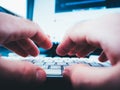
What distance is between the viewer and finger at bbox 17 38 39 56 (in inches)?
17.4

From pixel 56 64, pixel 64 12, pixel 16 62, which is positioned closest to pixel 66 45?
pixel 56 64

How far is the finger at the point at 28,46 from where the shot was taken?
44 centimetres

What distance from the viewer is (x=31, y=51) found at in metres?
0.49

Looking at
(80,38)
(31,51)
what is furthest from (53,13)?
(80,38)

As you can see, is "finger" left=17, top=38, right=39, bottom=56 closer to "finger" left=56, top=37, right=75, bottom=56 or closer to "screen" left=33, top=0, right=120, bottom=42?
"finger" left=56, top=37, right=75, bottom=56

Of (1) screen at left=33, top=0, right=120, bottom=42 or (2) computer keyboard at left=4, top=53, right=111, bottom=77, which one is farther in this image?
(1) screen at left=33, top=0, right=120, bottom=42

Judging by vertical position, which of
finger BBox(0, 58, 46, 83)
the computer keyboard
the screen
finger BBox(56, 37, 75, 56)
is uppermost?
the screen

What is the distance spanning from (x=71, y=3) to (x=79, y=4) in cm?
4

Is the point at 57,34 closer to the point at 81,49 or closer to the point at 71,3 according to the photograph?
the point at 71,3

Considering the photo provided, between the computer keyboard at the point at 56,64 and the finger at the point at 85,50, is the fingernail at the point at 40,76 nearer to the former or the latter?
the computer keyboard at the point at 56,64

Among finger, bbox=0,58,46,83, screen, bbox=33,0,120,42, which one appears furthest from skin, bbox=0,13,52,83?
screen, bbox=33,0,120,42

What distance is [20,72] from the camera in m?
A: 0.27

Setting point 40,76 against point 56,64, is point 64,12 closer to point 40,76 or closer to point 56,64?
point 56,64

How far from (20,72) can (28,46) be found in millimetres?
189
